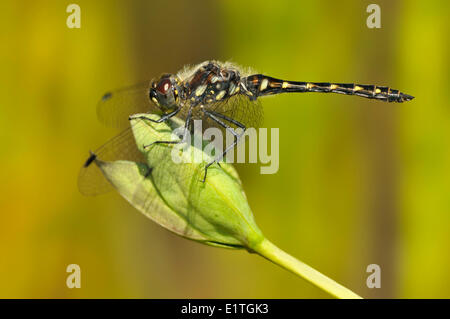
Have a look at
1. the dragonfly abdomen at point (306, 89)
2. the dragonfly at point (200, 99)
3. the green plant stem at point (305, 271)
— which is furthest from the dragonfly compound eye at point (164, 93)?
the green plant stem at point (305, 271)

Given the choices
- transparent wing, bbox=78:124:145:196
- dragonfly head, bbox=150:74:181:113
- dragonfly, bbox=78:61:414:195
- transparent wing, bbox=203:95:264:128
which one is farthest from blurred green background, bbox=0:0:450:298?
transparent wing, bbox=78:124:145:196

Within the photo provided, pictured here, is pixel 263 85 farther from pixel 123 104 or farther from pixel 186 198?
pixel 186 198

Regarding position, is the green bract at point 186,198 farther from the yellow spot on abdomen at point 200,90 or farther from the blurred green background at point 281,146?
the blurred green background at point 281,146

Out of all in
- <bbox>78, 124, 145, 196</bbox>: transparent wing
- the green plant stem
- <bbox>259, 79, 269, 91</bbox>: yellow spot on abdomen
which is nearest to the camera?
the green plant stem

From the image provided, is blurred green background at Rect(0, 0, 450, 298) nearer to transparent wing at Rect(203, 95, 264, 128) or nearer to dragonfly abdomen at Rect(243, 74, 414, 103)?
dragonfly abdomen at Rect(243, 74, 414, 103)

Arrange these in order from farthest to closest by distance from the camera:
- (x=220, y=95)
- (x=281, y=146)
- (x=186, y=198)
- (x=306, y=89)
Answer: (x=281, y=146)
(x=306, y=89)
(x=220, y=95)
(x=186, y=198)

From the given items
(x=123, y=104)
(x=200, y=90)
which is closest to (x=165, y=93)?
(x=200, y=90)

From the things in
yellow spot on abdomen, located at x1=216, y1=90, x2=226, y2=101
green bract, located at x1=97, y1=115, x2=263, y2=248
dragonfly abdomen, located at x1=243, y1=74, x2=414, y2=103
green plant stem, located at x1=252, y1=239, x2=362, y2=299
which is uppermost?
dragonfly abdomen, located at x1=243, y1=74, x2=414, y2=103
